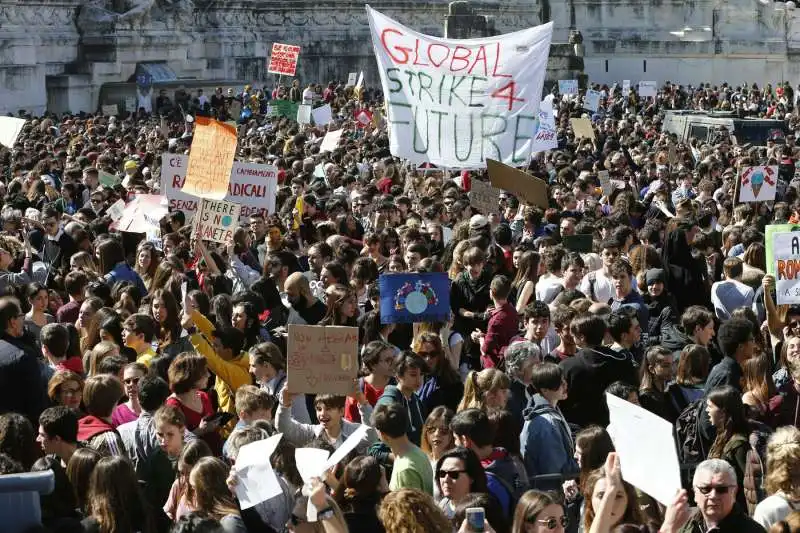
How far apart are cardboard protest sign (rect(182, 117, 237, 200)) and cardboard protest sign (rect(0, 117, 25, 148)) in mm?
8140

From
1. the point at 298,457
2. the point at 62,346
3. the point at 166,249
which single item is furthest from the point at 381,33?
the point at 298,457

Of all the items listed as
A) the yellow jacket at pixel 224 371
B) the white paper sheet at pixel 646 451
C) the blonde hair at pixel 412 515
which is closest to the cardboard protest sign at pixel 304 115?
the yellow jacket at pixel 224 371

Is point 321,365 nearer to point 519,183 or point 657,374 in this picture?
point 657,374

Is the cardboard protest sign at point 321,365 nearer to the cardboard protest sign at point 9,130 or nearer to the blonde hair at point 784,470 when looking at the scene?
the blonde hair at point 784,470

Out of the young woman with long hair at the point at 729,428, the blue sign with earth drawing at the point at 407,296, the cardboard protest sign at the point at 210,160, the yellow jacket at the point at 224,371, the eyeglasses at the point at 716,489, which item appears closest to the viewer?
the eyeglasses at the point at 716,489

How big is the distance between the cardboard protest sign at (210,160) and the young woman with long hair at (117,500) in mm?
7514

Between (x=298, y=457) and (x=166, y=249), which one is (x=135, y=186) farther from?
(x=298, y=457)

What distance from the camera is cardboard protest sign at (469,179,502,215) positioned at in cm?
1506

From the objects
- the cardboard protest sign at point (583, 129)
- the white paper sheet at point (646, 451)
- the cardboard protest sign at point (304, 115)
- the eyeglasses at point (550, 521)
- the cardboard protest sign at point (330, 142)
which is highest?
the white paper sheet at point (646, 451)

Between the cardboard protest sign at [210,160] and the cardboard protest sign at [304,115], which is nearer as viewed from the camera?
the cardboard protest sign at [210,160]

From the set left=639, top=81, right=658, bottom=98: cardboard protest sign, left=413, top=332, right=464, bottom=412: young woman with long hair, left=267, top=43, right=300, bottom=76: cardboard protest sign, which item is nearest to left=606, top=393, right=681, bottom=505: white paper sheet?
left=413, top=332, right=464, bottom=412: young woman with long hair

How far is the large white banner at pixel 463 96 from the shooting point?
15.1 m

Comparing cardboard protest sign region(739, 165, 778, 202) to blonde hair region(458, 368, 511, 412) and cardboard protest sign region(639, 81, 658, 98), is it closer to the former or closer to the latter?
blonde hair region(458, 368, 511, 412)

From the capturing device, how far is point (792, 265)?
10547 millimetres
